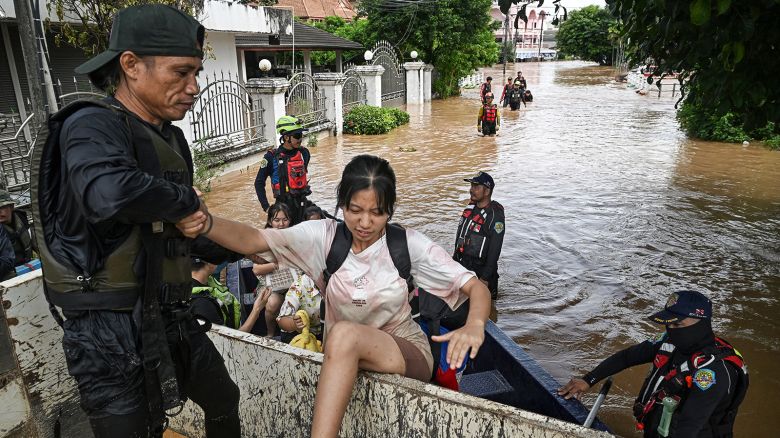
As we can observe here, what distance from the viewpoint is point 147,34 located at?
170 cm

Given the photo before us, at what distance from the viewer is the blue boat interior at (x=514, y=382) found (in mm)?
2953

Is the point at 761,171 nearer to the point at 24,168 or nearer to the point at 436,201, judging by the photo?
the point at 436,201

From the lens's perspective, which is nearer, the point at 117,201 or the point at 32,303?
the point at 117,201

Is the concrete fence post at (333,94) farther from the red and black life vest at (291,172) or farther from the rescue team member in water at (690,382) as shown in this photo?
the rescue team member in water at (690,382)

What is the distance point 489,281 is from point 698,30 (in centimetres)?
287

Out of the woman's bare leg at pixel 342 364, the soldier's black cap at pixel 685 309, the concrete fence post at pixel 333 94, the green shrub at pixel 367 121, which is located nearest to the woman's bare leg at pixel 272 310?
the woman's bare leg at pixel 342 364

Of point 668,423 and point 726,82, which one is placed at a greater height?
point 726,82

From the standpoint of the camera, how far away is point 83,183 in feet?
5.04

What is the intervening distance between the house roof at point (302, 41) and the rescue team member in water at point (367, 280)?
1572 cm

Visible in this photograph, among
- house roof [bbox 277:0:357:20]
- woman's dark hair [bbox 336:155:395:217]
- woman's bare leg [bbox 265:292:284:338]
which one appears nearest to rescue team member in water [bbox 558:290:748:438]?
woman's dark hair [bbox 336:155:395:217]

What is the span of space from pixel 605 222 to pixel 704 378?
6358 mm

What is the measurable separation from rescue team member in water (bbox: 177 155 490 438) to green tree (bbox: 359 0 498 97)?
22.6m

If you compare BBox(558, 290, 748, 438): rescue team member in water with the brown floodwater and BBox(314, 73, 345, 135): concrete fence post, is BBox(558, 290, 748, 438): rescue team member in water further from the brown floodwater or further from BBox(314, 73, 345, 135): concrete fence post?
BBox(314, 73, 345, 135): concrete fence post

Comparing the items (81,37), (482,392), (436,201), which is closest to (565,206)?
(436,201)
